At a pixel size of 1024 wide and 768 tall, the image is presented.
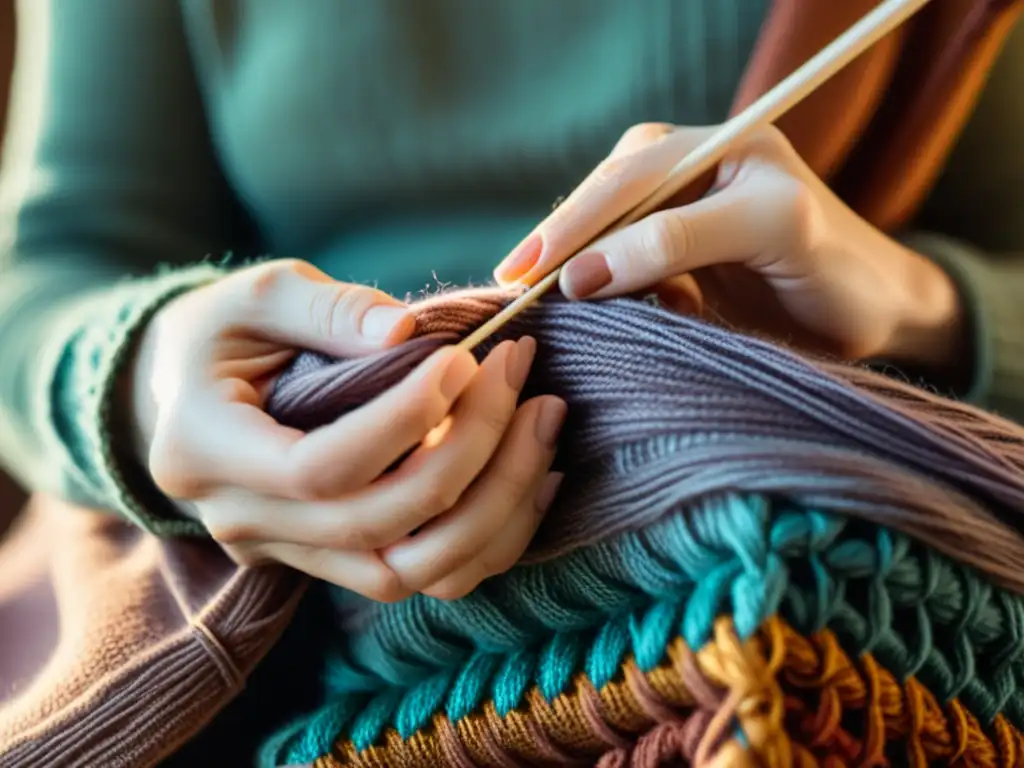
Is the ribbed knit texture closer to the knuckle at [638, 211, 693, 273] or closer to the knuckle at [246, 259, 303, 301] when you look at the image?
the knuckle at [246, 259, 303, 301]

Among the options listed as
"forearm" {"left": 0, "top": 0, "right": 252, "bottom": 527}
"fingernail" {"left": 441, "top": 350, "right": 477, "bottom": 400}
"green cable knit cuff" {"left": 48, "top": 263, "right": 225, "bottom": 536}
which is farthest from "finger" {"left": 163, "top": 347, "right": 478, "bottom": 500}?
"forearm" {"left": 0, "top": 0, "right": 252, "bottom": 527}

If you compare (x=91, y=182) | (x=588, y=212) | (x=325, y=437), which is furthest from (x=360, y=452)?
(x=91, y=182)

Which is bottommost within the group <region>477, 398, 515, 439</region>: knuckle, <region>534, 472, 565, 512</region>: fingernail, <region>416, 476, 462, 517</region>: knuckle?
<region>534, 472, 565, 512</region>: fingernail

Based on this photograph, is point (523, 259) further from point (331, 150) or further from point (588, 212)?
point (331, 150)

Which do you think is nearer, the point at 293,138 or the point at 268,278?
the point at 268,278

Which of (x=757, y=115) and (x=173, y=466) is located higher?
(x=757, y=115)

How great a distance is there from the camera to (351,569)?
0.36 m

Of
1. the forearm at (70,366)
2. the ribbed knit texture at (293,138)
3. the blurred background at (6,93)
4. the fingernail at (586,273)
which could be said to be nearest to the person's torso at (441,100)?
the ribbed knit texture at (293,138)

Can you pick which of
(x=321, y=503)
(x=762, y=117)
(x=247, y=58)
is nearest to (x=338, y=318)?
(x=321, y=503)

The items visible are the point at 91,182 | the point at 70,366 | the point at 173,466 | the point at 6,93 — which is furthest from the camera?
the point at 6,93

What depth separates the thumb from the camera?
0.34 meters

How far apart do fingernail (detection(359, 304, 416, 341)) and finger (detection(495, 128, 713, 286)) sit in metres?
0.05

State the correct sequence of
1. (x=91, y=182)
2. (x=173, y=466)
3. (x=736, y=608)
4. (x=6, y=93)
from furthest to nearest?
(x=6, y=93) → (x=91, y=182) → (x=173, y=466) → (x=736, y=608)

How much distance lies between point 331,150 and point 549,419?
0.32 meters
